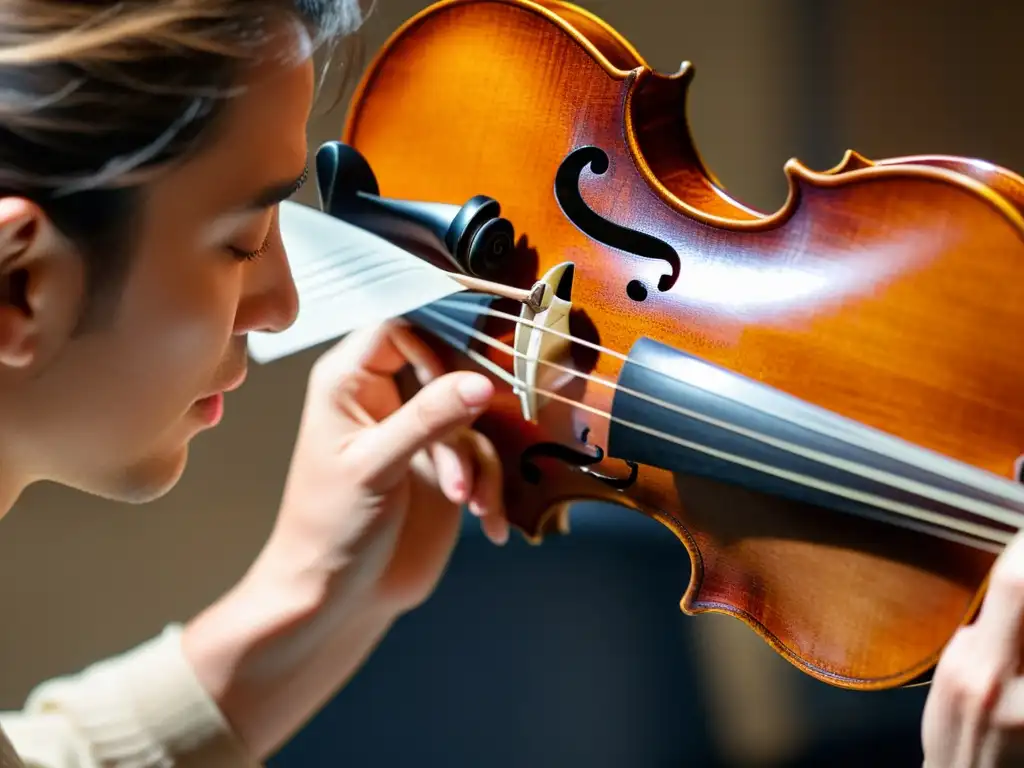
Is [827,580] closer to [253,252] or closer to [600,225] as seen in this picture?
[600,225]

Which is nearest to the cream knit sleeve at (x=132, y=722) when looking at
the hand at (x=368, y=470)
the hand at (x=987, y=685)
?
the hand at (x=368, y=470)

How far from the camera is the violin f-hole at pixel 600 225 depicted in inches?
25.1

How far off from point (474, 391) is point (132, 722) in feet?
1.32

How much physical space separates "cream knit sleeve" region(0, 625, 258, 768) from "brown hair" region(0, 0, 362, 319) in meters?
0.40

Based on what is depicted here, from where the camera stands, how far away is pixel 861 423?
1.80 feet

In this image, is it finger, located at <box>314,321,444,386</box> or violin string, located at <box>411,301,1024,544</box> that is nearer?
violin string, located at <box>411,301,1024,544</box>

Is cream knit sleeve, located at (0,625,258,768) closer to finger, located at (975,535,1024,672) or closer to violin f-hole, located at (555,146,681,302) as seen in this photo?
violin f-hole, located at (555,146,681,302)

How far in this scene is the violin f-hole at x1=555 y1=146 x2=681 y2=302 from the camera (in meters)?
0.64

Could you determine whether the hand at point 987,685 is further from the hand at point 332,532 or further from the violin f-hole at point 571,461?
the hand at point 332,532

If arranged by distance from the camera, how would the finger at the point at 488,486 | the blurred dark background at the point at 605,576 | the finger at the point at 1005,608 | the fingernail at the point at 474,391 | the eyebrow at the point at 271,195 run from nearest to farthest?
the finger at the point at 1005,608 → the eyebrow at the point at 271,195 → the fingernail at the point at 474,391 → the finger at the point at 488,486 → the blurred dark background at the point at 605,576

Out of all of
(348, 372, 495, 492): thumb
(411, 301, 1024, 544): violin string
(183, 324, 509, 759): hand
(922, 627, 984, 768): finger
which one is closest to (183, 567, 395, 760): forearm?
(183, 324, 509, 759): hand

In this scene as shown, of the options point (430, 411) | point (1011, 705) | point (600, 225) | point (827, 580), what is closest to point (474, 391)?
point (430, 411)

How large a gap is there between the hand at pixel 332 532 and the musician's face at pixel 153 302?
16 centimetres

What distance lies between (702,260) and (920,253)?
141 millimetres
